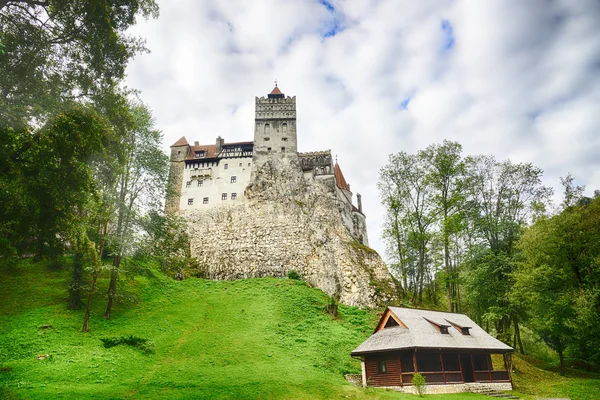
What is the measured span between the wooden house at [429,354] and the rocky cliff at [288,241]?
12386 millimetres

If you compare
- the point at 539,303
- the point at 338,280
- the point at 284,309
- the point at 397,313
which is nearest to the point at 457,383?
the point at 397,313

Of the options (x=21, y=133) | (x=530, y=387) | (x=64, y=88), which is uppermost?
(x=64, y=88)

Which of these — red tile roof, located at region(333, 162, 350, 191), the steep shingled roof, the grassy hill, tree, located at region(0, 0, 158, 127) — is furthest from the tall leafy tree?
red tile roof, located at region(333, 162, 350, 191)

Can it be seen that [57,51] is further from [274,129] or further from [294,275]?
[274,129]

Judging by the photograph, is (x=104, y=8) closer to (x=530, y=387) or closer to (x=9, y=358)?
(x=9, y=358)

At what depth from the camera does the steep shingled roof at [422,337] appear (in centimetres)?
2606

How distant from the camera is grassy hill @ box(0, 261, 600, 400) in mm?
19922

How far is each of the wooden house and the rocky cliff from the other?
1239 cm

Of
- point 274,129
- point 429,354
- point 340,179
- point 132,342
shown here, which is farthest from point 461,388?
point 274,129

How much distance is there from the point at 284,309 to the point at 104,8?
28.2 m

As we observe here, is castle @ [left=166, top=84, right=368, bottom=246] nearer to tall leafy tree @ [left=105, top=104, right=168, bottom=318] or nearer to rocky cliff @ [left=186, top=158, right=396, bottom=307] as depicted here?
rocky cliff @ [left=186, top=158, right=396, bottom=307]

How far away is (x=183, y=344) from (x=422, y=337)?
16945 millimetres

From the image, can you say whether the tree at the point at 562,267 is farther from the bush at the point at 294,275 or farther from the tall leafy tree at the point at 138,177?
the tall leafy tree at the point at 138,177

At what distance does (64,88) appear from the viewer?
17.9 metres
